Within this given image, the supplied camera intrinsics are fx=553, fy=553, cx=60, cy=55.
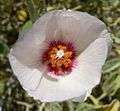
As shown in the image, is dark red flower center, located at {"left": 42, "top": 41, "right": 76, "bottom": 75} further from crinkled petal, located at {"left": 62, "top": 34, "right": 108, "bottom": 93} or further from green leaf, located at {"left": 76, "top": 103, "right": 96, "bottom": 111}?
green leaf, located at {"left": 76, "top": 103, "right": 96, "bottom": 111}

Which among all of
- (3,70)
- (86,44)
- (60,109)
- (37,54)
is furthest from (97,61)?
(3,70)

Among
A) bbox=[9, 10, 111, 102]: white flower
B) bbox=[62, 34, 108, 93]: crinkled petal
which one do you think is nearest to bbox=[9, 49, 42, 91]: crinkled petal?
bbox=[9, 10, 111, 102]: white flower

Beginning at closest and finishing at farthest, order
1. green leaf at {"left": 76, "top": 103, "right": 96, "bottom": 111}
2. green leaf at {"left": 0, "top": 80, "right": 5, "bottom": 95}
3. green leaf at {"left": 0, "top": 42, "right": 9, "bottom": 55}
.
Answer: green leaf at {"left": 0, "top": 42, "right": 9, "bottom": 55} → green leaf at {"left": 76, "top": 103, "right": 96, "bottom": 111} → green leaf at {"left": 0, "top": 80, "right": 5, "bottom": 95}

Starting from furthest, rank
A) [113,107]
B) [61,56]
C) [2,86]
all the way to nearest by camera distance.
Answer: [2,86]
[113,107]
[61,56]

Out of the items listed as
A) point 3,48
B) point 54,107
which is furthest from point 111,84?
point 3,48

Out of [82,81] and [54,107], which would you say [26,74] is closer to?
[82,81]
